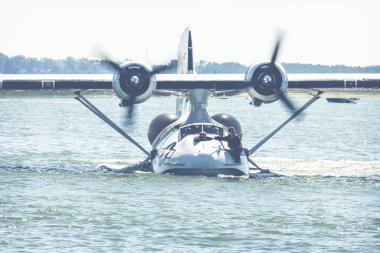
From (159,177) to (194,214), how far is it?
779 centimetres

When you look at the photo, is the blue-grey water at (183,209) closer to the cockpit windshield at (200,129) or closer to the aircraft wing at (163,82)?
the cockpit windshield at (200,129)

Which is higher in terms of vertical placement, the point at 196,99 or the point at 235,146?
the point at 196,99

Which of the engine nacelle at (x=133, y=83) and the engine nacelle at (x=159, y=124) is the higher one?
the engine nacelle at (x=133, y=83)

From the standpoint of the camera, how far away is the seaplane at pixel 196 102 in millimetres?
36438

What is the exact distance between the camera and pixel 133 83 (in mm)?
36688

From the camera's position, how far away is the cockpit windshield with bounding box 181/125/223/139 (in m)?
38.1

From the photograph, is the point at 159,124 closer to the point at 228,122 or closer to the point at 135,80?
the point at 228,122

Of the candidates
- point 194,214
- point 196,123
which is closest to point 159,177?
point 196,123

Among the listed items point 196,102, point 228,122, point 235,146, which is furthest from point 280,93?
point 228,122

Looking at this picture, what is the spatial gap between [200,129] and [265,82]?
3046 mm

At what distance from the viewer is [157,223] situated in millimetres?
27922

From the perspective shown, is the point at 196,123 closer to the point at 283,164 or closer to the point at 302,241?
the point at 283,164

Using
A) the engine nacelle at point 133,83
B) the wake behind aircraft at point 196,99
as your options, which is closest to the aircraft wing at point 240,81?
the wake behind aircraft at point 196,99

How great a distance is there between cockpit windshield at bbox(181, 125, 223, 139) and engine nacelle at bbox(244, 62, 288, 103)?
1.88 metres
